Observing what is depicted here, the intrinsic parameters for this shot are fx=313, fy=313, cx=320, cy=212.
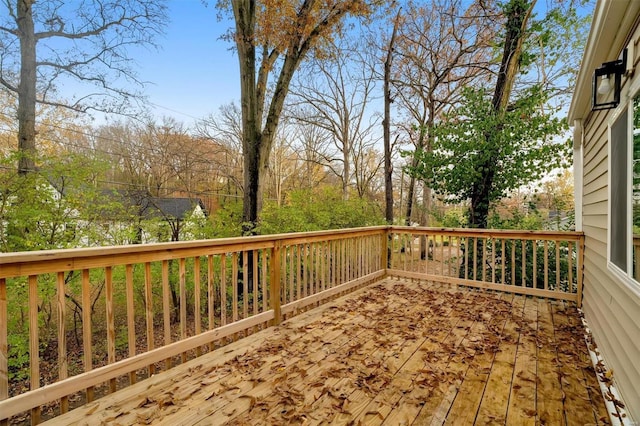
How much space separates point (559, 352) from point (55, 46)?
11802mm

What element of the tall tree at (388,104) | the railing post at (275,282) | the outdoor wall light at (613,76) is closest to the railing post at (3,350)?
the railing post at (275,282)

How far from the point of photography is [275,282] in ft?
10.7

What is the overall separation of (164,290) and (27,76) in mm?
8679

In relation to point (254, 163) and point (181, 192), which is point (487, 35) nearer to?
point (254, 163)

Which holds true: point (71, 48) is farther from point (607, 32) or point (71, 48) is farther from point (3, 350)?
point (607, 32)

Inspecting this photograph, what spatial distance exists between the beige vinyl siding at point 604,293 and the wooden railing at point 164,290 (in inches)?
29.3

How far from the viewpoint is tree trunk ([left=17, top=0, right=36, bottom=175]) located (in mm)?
6859

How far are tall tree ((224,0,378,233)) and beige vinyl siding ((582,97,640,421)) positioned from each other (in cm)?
470

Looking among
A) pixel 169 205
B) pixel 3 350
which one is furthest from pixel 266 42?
pixel 169 205

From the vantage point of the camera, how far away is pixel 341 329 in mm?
3188

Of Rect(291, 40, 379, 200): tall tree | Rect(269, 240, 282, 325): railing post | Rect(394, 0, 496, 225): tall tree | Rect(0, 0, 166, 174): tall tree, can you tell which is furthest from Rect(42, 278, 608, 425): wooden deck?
Rect(291, 40, 379, 200): tall tree

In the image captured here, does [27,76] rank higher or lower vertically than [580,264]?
higher

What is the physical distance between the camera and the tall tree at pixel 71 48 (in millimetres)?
7250

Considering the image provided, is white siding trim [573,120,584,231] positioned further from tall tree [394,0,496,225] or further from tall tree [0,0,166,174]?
tall tree [0,0,166,174]
